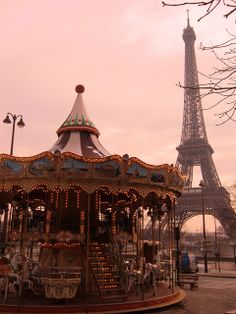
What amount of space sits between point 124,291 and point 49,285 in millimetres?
3276

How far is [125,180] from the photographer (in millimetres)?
13867

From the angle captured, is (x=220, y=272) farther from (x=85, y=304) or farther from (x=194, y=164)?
(x=194, y=164)

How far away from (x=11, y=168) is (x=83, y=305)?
225 inches

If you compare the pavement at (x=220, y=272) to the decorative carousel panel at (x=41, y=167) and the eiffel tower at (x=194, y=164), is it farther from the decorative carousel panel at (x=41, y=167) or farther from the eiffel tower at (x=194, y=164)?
the eiffel tower at (x=194, y=164)

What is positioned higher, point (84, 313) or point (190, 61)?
point (190, 61)

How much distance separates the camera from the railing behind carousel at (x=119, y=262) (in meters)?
14.6

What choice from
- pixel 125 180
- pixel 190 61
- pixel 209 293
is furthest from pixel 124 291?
pixel 190 61

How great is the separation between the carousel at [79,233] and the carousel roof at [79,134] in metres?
0.05

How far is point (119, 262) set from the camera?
1576 centimetres

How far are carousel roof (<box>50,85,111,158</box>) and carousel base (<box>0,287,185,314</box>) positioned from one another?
6427 mm

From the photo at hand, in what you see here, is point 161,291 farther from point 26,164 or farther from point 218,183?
point 218,183

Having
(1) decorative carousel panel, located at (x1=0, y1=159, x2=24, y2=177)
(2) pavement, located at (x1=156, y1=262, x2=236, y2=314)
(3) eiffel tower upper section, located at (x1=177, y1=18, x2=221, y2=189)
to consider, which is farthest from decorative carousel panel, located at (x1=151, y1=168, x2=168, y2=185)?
(3) eiffel tower upper section, located at (x1=177, y1=18, x2=221, y2=189)

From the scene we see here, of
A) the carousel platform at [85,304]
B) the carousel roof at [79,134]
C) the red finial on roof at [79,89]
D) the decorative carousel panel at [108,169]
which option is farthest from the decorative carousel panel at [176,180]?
the red finial on roof at [79,89]

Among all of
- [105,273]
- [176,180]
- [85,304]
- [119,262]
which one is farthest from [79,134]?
[85,304]
